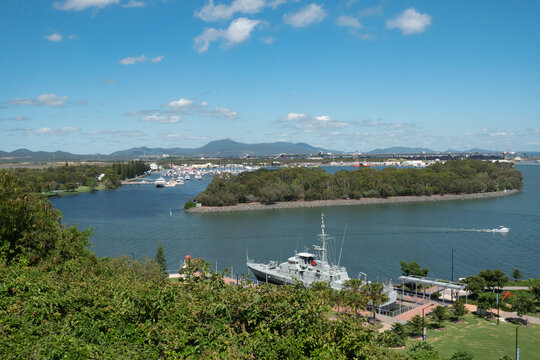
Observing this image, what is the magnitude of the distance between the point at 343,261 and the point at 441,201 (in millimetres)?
25237

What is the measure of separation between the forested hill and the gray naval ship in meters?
20.9

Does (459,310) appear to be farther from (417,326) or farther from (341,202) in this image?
(341,202)

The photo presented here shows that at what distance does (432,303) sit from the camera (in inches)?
568

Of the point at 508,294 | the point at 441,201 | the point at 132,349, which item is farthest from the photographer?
the point at 441,201

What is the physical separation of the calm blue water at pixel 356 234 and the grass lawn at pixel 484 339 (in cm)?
553

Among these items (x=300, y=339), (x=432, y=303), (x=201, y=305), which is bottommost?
(x=432, y=303)

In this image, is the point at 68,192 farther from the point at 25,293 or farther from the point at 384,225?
the point at 25,293

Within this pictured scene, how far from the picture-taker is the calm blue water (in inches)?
779

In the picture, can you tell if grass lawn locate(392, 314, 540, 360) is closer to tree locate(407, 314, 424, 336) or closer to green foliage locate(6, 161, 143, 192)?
tree locate(407, 314, 424, 336)

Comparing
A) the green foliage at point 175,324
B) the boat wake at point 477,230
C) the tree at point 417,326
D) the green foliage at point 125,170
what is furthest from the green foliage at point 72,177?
the green foliage at point 175,324

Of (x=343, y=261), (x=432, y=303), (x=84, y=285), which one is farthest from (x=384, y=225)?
(x=84, y=285)

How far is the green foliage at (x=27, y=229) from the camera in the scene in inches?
347

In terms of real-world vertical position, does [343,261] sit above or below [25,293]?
below

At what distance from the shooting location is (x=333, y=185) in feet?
139
